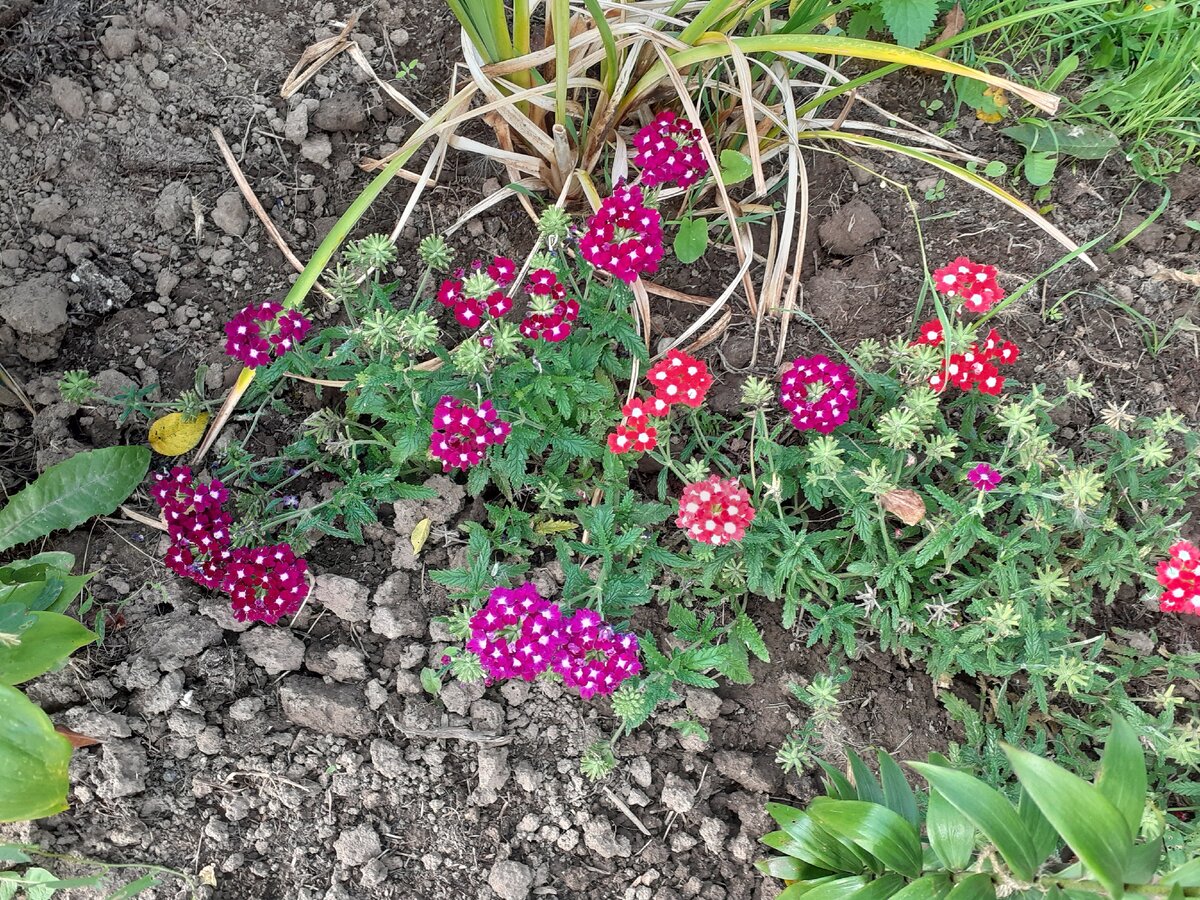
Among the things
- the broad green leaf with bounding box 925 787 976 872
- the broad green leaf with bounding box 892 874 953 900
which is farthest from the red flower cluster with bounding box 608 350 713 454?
the broad green leaf with bounding box 892 874 953 900

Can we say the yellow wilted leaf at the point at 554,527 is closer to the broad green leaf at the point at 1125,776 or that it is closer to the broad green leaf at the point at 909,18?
the broad green leaf at the point at 1125,776

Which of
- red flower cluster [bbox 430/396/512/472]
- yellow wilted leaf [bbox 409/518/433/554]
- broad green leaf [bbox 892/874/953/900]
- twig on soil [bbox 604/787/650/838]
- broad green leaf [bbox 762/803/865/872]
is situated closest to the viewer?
broad green leaf [bbox 892/874/953/900]

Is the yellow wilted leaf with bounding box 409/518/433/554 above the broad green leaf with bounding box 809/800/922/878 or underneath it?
above

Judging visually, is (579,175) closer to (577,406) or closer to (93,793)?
(577,406)

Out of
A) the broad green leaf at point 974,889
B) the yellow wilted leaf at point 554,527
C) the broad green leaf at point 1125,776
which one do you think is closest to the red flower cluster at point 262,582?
the yellow wilted leaf at point 554,527

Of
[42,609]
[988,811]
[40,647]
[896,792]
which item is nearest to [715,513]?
[896,792]

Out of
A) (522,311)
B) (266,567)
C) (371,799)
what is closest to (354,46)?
(522,311)

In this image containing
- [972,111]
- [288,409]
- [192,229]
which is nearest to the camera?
[288,409]

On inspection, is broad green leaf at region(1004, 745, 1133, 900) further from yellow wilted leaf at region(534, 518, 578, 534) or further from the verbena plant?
the verbena plant

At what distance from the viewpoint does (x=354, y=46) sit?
3311 millimetres

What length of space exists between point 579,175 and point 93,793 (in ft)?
8.23

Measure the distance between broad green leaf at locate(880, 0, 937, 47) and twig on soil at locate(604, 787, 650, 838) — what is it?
2.64 meters

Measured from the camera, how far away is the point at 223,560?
8.32 feet

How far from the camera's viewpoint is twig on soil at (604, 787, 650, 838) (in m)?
2.64
